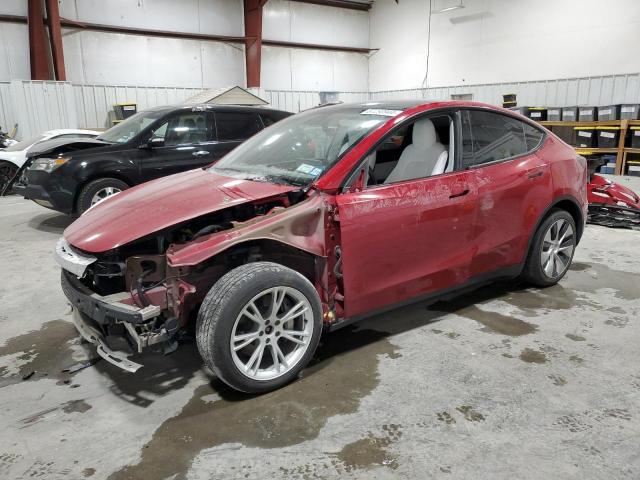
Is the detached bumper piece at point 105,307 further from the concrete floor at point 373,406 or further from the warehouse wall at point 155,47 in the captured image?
the warehouse wall at point 155,47

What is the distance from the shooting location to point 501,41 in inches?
596

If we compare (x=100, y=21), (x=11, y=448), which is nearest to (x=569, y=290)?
(x=11, y=448)

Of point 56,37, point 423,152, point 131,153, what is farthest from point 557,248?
point 56,37

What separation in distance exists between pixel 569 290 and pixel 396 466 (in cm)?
261

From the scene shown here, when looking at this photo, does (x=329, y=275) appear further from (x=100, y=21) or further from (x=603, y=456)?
(x=100, y=21)

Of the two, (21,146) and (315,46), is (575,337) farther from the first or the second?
(315,46)

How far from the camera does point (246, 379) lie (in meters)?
2.37

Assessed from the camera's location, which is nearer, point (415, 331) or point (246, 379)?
point (246, 379)

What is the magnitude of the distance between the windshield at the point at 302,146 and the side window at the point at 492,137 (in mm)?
570

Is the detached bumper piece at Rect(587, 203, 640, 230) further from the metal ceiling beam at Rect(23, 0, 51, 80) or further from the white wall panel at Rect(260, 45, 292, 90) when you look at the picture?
the white wall panel at Rect(260, 45, 292, 90)

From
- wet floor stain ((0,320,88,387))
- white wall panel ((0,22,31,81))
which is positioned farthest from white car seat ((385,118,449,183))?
white wall panel ((0,22,31,81))

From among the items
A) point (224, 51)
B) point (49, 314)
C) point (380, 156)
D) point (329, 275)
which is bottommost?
point (49, 314)

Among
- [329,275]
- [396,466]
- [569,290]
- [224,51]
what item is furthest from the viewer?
[224,51]

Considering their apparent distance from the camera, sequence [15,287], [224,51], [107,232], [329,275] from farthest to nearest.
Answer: [224,51]
[15,287]
[329,275]
[107,232]
